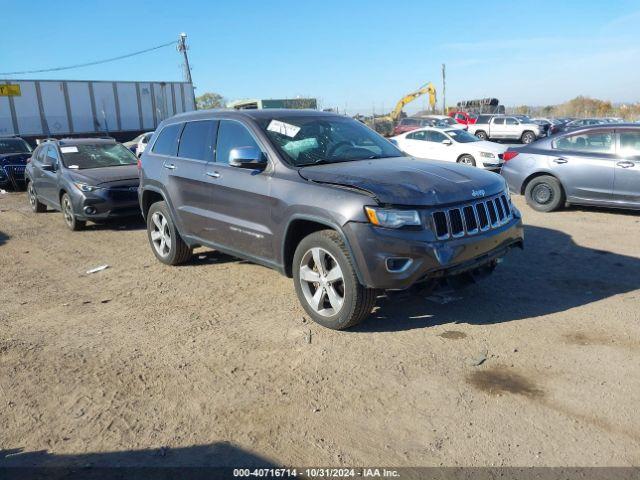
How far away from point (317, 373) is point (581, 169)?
6754 millimetres

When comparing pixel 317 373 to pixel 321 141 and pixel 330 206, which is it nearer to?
pixel 330 206

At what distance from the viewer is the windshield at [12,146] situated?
52.6 feet

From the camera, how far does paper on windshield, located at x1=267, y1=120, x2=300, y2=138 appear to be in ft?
16.4

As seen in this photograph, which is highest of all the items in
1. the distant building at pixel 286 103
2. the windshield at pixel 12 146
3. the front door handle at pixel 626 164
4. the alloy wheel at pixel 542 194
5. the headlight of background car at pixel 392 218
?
the distant building at pixel 286 103

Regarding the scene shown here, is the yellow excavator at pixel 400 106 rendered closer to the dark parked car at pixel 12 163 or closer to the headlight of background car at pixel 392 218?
the dark parked car at pixel 12 163

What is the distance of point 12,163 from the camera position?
50.1 feet

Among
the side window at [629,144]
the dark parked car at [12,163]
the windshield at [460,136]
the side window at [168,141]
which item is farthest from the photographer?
the windshield at [460,136]

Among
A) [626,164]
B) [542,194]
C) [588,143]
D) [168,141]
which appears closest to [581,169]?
[588,143]

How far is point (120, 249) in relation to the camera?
25.1 ft

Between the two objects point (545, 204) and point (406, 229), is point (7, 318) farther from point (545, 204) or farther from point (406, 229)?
point (545, 204)

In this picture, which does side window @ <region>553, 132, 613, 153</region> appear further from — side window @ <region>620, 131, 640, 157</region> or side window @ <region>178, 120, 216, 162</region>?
side window @ <region>178, 120, 216, 162</region>

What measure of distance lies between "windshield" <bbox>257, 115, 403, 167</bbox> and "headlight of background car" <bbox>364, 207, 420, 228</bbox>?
1.10 metres

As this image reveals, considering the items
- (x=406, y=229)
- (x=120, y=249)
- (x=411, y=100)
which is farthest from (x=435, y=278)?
(x=411, y=100)

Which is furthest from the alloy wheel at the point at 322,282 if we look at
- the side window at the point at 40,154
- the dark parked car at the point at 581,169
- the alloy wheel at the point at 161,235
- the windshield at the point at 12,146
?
the windshield at the point at 12,146
